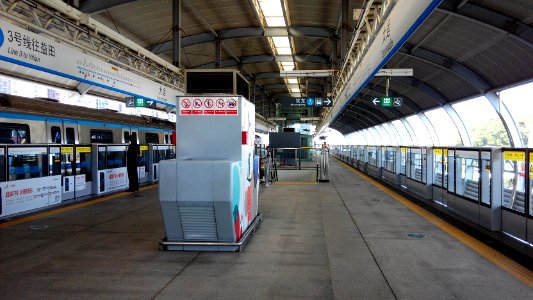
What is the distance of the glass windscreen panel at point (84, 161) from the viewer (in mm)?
10875

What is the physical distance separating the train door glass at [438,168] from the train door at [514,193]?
2.95m

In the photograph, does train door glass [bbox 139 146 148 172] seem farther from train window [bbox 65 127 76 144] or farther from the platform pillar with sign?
the platform pillar with sign

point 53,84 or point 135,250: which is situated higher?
point 53,84

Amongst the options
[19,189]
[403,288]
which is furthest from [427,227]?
[19,189]

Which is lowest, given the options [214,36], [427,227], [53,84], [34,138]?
[427,227]

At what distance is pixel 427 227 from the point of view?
23.0ft

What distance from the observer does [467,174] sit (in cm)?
803

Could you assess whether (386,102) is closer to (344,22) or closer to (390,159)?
(390,159)

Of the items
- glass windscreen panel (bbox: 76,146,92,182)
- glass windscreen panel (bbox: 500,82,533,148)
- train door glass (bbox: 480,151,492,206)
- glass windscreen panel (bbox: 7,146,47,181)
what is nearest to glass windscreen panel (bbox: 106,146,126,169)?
glass windscreen panel (bbox: 76,146,92,182)

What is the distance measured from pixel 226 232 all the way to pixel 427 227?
378 cm

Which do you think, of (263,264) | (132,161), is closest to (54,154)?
(132,161)

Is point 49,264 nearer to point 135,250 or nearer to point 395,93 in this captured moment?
point 135,250

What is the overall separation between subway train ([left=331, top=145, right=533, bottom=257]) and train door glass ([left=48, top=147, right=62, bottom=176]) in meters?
9.28

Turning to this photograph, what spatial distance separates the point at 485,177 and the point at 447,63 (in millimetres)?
9039
